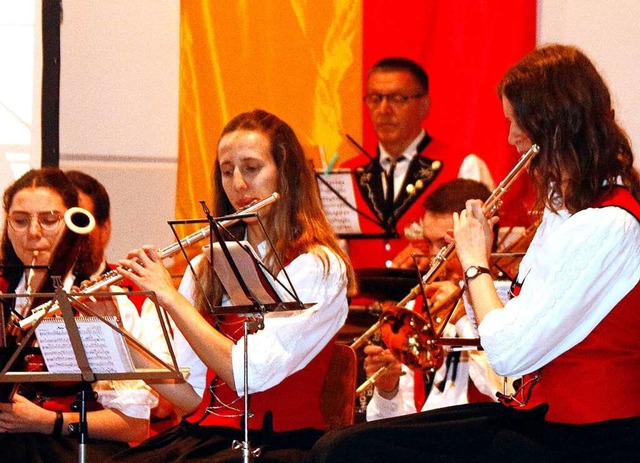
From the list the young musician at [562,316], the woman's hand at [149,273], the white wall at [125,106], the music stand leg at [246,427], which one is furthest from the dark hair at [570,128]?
the white wall at [125,106]

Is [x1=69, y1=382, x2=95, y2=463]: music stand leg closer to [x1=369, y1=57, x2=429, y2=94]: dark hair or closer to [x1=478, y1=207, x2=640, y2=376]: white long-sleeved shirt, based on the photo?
[x1=478, y1=207, x2=640, y2=376]: white long-sleeved shirt

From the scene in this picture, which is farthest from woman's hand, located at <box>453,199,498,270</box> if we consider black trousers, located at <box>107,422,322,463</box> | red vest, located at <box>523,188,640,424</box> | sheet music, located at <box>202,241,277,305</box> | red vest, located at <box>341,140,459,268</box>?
red vest, located at <box>341,140,459,268</box>

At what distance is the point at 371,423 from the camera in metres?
2.75

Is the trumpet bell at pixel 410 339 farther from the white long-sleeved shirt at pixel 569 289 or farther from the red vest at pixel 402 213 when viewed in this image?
the red vest at pixel 402 213

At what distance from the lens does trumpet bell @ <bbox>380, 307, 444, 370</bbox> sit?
3.75 m

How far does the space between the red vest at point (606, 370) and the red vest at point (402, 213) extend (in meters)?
2.39

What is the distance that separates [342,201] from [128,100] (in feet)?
4.93

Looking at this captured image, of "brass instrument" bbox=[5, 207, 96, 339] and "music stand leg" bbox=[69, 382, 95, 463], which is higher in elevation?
"brass instrument" bbox=[5, 207, 96, 339]

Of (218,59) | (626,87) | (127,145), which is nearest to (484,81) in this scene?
(626,87)

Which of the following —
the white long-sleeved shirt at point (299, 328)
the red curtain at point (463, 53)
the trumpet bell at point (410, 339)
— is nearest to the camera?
the white long-sleeved shirt at point (299, 328)

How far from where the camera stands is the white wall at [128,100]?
566 centimetres

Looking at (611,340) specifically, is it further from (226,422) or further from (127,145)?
(127,145)

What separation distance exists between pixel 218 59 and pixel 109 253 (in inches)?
43.5

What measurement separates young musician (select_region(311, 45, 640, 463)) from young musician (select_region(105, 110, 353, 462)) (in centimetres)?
38
